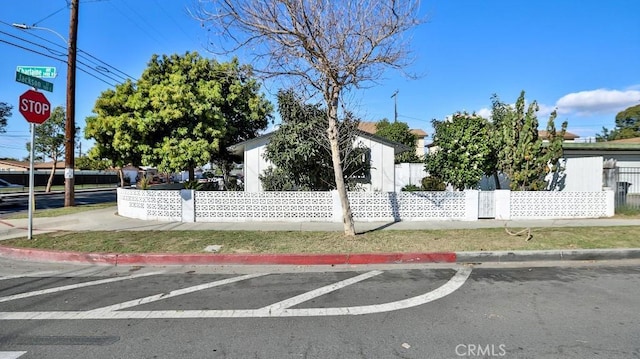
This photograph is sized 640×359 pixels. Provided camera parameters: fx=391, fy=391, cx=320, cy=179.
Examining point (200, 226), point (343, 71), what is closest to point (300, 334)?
point (343, 71)

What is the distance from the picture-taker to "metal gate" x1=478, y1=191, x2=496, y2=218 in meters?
11.5

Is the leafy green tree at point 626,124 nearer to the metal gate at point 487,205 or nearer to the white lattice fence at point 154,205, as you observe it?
the metal gate at point 487,205

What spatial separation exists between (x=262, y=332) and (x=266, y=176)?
934cm

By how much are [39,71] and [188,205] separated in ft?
15.6

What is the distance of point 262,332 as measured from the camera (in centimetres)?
406

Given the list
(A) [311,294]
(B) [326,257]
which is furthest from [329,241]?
(A) [311,294]

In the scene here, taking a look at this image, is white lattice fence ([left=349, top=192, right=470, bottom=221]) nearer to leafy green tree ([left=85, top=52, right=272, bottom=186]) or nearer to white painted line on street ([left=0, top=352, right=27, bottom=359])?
leafy green tree ([left=85, top=52, right=272, bottom=186])

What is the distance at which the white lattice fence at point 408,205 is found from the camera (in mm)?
11164

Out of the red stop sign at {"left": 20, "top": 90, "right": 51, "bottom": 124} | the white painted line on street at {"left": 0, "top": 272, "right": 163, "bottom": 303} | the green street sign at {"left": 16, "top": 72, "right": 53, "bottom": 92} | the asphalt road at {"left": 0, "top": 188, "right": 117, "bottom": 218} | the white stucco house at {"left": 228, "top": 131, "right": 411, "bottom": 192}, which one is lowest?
the white painted line on street at {"left": 0, "top": 272, "right": 163, "bottom": 303}

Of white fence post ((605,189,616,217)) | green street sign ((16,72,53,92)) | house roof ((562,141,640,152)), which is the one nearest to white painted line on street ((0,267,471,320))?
green street sign ((16,72,53,92))

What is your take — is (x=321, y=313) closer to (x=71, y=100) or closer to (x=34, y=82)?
(x=34, y=82)

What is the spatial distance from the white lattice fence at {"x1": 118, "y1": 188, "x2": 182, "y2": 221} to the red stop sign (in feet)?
11.6

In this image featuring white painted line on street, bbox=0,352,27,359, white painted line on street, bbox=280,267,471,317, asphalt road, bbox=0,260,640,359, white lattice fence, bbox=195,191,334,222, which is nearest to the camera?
white painted line on street, bbox=0,352,27,359

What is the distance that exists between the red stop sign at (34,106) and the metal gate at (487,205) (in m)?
11.5
